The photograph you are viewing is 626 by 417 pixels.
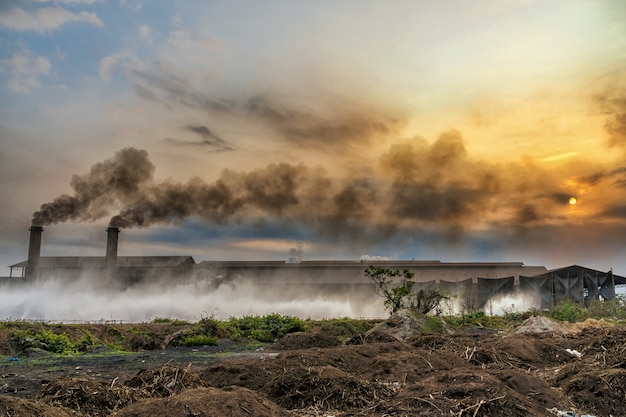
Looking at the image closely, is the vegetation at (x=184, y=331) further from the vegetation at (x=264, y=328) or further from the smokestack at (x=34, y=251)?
the smokestack at (x=34, y=251)

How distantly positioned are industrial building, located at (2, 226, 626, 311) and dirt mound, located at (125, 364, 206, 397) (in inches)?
1507

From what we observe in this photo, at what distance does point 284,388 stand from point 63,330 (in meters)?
19.5

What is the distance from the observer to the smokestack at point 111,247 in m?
54.0

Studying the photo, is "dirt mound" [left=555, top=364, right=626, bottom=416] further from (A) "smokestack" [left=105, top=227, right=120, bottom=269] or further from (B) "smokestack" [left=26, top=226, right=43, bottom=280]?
(B) "smokestack" [left=26, top=226, right=43, bottom=280]

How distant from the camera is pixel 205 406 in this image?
6.51 meters

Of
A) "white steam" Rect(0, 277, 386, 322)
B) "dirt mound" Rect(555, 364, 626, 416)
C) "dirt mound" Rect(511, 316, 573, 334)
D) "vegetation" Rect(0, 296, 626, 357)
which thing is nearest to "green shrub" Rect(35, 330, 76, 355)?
"vegetation" Rect(0, 296, 626, 357)

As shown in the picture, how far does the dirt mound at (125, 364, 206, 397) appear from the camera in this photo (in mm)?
9305

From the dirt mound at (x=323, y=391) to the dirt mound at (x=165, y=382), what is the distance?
1.49 metres

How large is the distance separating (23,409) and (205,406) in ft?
7.24

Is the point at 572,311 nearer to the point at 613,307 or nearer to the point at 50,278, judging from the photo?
the point at 613,307

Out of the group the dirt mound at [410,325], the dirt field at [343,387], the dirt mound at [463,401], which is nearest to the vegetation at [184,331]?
the dirt mound at [410,325]

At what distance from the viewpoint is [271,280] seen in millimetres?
52750

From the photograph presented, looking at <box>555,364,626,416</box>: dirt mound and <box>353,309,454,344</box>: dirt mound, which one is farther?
<box>353,309,454,344</box>: dirt mound

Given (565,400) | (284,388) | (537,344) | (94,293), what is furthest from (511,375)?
(94,293)
